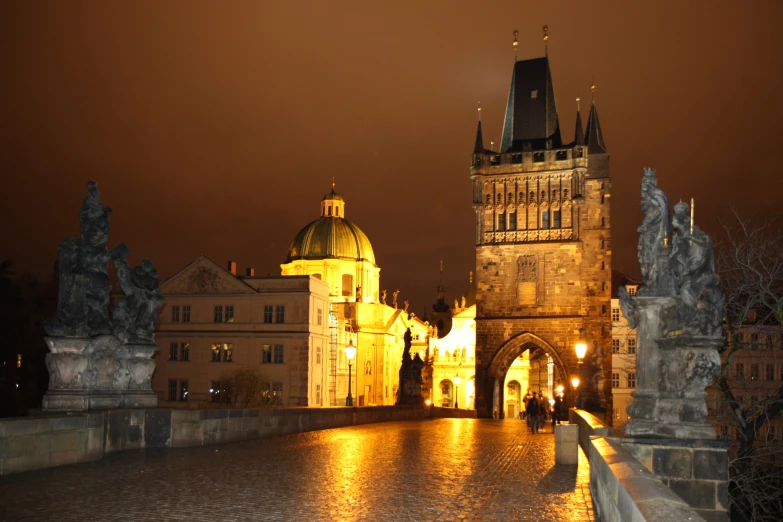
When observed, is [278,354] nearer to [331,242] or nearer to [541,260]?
[541,260]

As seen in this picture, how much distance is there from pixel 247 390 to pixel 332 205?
113 ft

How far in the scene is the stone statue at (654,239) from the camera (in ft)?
39.1

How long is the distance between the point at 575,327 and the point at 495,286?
5509mm

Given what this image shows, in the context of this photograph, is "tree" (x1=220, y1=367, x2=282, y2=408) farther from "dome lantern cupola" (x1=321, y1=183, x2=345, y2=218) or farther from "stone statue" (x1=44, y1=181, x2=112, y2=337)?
"stone statue" (x1=44, y1=181, x2=112, y2=337)

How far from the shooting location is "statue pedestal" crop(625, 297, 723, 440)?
439 inches

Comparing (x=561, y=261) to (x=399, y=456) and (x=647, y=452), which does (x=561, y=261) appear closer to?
(x=399, y=456)

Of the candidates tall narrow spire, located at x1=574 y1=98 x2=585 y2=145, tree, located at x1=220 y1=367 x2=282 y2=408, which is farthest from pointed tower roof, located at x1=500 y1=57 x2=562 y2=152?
tree, located at x1=220 y1=367 x2=282 y2=408

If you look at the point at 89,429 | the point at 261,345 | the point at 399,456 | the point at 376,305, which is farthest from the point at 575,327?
the point at 89,429

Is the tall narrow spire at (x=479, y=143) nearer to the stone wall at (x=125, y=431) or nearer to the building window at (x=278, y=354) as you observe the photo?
the building window at (x=278, y=354)

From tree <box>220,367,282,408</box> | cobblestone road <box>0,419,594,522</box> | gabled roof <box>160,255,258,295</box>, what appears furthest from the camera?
gabled roof <box>160,255,258,295</box>

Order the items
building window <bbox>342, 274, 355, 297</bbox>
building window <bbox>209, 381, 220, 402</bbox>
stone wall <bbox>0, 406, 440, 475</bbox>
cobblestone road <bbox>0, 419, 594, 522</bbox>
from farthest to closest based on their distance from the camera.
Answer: building window <bbox>342, 274, 355, 297</bbox> → building window <bbox>209, 381, 220, 402</bbox> → stone wall <bbox>0, 406, 440, 475</bbox> → cobblestone road <bbox>0, 419, 594, 522</bbox>

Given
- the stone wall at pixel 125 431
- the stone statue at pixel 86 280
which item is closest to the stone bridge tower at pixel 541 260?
the stone wall at pixel 125 431

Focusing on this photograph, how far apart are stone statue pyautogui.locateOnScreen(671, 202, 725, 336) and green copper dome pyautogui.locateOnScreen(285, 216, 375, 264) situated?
70.3m

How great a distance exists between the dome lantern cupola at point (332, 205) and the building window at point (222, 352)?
94.4ft
